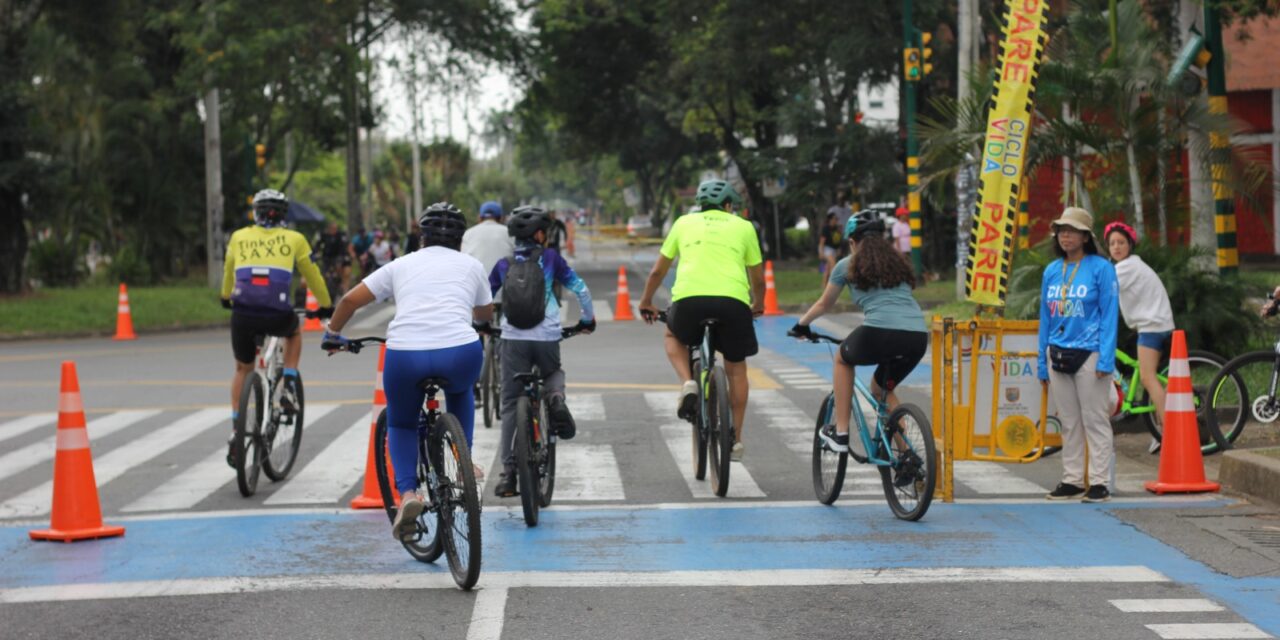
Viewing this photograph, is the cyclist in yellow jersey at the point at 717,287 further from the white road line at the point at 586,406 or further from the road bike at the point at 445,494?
the white road line at the point at 586,406

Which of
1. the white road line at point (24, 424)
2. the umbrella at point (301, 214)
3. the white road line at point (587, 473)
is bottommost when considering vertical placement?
the white road line at point (587, 473)

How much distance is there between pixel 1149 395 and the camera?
473 inches

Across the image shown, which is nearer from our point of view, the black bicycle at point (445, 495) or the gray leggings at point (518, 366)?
the black bicycle at point (445, 495)

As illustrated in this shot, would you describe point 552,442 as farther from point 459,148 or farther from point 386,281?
point 459,148

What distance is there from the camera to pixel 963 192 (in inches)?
1049

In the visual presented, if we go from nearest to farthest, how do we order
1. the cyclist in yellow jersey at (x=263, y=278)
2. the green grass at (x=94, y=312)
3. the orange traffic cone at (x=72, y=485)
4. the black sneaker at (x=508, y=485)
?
1. the orange traffic cone at (x=72, y=485)
2. the black sneaker at (x=508, y=485)
3. the cyclist in yellow jersey at (x=263, y=278)
4. the green grass at (x=94, y=312)

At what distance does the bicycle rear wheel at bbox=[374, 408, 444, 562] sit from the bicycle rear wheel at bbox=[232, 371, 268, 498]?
2159mm

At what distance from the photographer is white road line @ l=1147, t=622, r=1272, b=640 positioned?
6.56 m

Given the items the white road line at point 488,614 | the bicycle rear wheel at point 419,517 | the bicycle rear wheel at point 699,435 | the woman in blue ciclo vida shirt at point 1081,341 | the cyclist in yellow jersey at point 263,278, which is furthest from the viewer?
the cyclist in yellow jersey at point 263,278

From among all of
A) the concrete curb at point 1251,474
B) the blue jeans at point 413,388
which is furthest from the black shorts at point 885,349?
the blue jeans at point 413,388

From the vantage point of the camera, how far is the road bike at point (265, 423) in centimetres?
1058

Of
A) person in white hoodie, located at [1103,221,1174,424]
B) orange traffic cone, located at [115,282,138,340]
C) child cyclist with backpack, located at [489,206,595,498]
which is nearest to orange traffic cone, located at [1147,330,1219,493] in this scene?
person in white hoodie, located at [1103,221,1174,424]

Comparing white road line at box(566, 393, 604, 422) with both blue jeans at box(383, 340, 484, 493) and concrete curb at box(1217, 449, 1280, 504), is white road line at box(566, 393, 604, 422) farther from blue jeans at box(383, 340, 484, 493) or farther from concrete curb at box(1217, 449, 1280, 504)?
blue jeans at box(383, 340, 484, 493)

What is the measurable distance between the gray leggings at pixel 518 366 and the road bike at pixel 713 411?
35.5 inches
